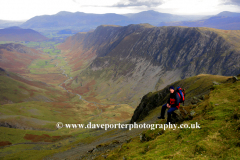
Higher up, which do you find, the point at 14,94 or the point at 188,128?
the point at 188,128

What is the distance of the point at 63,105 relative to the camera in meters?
A: 193

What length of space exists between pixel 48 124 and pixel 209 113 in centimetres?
14313

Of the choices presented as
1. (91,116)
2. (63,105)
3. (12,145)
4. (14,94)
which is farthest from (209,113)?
(14,94)

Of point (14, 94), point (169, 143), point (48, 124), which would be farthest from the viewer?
point (14, 94)

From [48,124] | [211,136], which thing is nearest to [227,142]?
[211,136]

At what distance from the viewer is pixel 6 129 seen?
355 feet

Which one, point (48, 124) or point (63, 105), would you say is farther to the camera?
point (63, 105)

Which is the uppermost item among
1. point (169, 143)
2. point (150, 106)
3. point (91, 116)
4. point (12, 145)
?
point (169, 143)

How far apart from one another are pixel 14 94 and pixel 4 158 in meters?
143

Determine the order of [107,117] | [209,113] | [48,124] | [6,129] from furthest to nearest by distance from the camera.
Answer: [107,117], [48,124], [6,129], [209,113]

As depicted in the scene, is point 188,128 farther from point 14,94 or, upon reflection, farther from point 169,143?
point 14,94

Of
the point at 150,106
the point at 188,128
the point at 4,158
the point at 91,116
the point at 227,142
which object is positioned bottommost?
the point at 91,116

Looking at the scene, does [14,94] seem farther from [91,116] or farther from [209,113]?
[209,113]

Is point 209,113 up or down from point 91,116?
up
